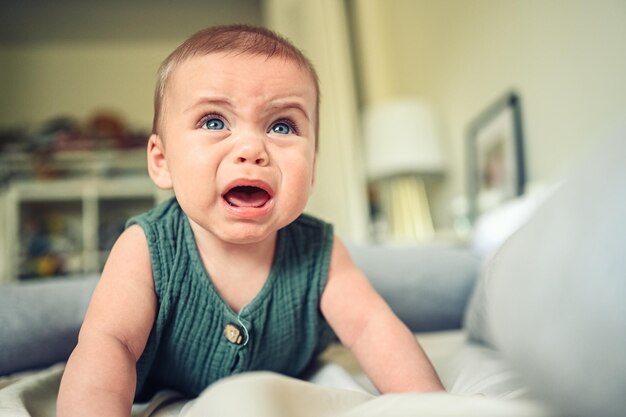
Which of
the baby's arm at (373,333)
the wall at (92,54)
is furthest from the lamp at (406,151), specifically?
the wall at (92,54)

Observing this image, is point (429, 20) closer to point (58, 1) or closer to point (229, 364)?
point (229, 364)

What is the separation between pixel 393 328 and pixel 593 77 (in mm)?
1110

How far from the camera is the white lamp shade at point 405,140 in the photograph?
2.47 metres

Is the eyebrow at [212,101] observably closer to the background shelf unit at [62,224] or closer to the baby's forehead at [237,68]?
the baby's forehead at [237,68]

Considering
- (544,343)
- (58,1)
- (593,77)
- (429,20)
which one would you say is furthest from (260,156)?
(58,1)

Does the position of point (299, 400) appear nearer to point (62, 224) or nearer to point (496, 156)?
point (496, 156)

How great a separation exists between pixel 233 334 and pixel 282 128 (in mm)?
236

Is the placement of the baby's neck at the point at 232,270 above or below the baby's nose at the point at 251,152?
below

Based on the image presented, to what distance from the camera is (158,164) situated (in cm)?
65

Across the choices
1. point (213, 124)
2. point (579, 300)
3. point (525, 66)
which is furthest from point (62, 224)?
point (579, 300)

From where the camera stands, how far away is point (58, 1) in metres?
4.28

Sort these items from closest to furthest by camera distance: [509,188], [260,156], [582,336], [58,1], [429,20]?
[582,336] < [260,156] < [509,188] < [429,20] < [58,1]

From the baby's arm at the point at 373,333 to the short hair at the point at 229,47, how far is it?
0.21 meters

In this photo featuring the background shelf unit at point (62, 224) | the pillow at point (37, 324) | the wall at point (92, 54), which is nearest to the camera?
the pillow at point (37, 324)
